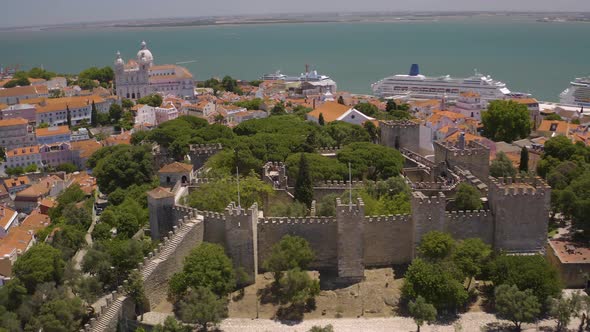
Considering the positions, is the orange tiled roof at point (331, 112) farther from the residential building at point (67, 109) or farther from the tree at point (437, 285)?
the residential building at point (67, 109)

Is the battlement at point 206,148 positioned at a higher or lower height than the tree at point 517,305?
higher

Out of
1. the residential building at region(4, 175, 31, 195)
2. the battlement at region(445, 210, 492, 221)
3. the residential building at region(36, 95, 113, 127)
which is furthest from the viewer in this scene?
the residential building at region(36, 95, 113, 127)

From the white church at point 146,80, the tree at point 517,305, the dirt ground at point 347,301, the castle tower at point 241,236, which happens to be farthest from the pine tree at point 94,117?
the tree at point 517,305

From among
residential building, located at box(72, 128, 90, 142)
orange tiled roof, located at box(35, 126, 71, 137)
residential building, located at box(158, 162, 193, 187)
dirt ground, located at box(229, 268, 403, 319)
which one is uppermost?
residential building, located at box(158, 162, 193, 187)

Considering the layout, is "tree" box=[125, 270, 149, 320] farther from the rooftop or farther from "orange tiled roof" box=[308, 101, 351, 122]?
"orange tiled roof" box=[308, 101, 351, 122]

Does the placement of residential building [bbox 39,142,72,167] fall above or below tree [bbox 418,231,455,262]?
→ below

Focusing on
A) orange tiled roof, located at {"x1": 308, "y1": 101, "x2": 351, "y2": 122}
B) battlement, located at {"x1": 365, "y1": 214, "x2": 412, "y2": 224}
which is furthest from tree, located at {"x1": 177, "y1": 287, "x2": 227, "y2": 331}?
orange tiled roof, located at {"x1": 308, "y1": 101, "x2": 351, "y2": 122}
